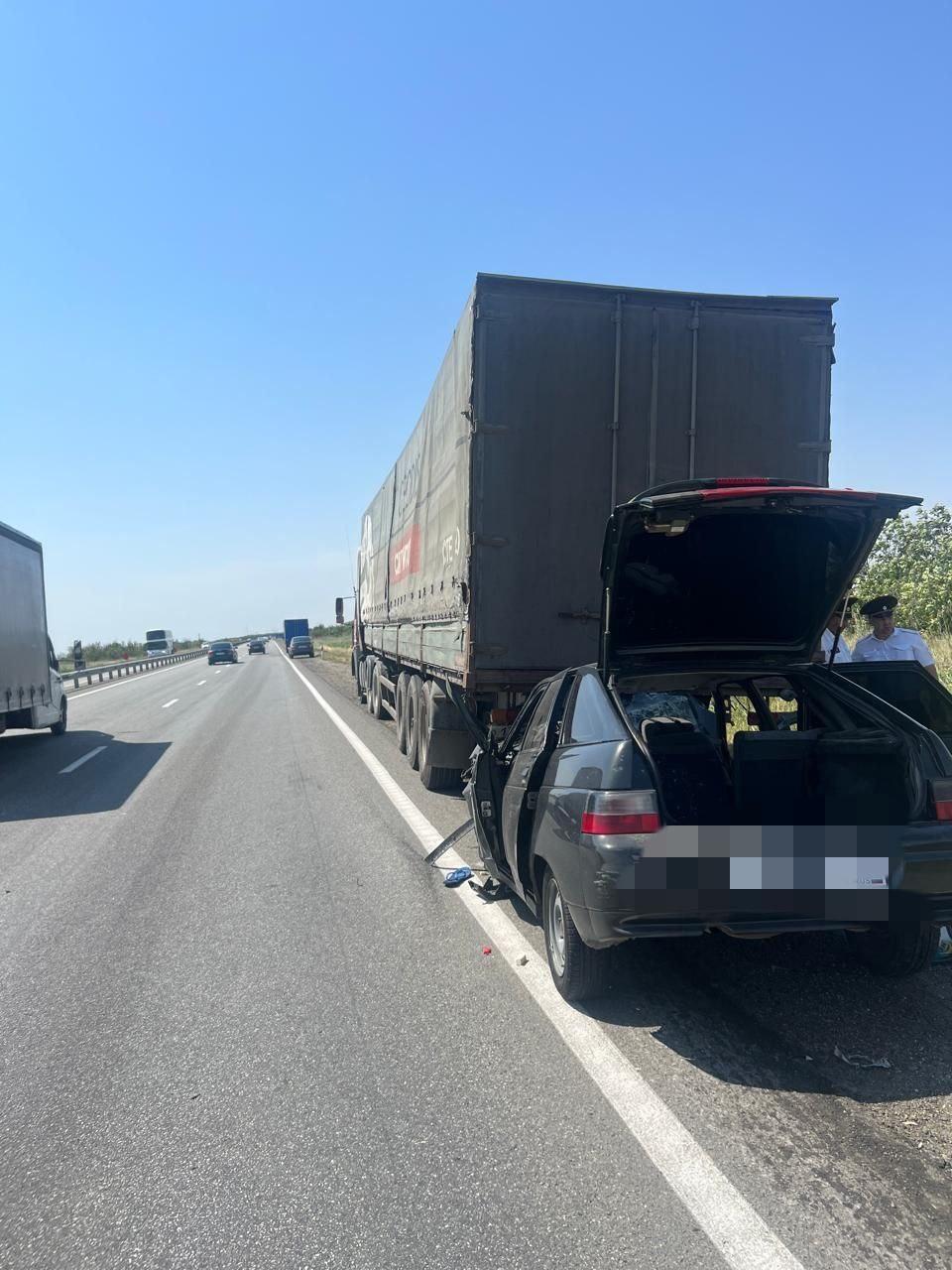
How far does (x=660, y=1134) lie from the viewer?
3.20 m

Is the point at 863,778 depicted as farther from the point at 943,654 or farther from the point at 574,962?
the point at 943,654

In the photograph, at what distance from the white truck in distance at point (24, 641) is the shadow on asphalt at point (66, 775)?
617mm

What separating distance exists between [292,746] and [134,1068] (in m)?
10.4

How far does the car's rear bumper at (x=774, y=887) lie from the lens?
378 cm

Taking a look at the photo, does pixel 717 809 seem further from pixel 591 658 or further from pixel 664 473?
pixel 664 473

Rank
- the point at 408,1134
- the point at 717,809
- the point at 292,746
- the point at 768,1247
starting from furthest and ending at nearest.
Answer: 1. the point at 292,746
2. the point at 717,809
3. the point at 408,1134
4. the point at 768,1247

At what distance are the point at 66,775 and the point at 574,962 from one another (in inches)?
380

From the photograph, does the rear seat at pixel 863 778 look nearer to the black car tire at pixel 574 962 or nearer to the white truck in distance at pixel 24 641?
the black car tire at pixel 574 962

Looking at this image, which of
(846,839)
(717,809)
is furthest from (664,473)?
(846,839)

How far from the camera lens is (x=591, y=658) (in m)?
7.97

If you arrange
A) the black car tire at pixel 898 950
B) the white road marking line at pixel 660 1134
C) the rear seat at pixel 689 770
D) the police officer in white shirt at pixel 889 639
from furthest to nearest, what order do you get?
the police officer in white shirt at pixel 889 639 → the rear seat at pixel 689 770 → the black car tire at pixel 898 950 → the white road marking line at pixel 660 1134

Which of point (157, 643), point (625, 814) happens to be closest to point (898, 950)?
point (625, 814)

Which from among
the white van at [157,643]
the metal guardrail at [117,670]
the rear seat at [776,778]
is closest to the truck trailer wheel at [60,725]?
the metal guardrail at [117,670]

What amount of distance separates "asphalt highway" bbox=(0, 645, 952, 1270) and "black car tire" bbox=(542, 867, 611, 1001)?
0.10 m
